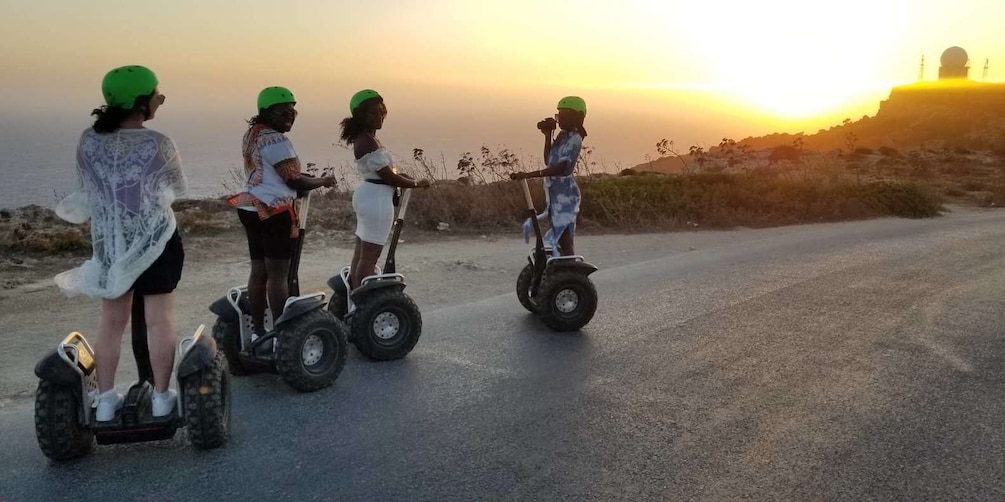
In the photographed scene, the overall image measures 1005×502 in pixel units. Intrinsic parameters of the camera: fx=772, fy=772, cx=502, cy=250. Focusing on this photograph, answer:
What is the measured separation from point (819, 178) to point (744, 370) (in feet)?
45.6

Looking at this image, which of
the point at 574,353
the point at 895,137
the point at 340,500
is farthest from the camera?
the point at 895,137

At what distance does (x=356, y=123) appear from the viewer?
573cm

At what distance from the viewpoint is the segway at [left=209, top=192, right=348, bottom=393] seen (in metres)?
4.86

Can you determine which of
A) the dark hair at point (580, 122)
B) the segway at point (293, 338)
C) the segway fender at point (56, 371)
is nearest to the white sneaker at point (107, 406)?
the segway fender at point (56, 371)

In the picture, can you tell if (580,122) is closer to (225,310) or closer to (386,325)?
(386,325)

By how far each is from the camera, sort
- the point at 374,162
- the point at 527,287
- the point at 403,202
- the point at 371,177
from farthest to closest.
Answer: the point at 527,287
the point at 403,202
the point at 371,177
the point at 374,162

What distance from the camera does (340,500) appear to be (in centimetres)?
361

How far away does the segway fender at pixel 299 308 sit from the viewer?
4871mm

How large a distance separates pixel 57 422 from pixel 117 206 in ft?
3.64

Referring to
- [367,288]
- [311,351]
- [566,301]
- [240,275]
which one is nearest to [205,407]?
[311,351]

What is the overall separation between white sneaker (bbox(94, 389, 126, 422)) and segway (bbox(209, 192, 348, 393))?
105 centimetres

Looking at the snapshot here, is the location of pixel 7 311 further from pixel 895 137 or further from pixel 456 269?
pixel 895 137

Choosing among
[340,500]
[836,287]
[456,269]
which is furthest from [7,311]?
[836,287]

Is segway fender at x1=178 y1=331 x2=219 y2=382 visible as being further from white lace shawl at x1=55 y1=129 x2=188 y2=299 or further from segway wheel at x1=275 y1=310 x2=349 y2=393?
segway wheel at x1=275 y1=310 x2=349 y2=393
